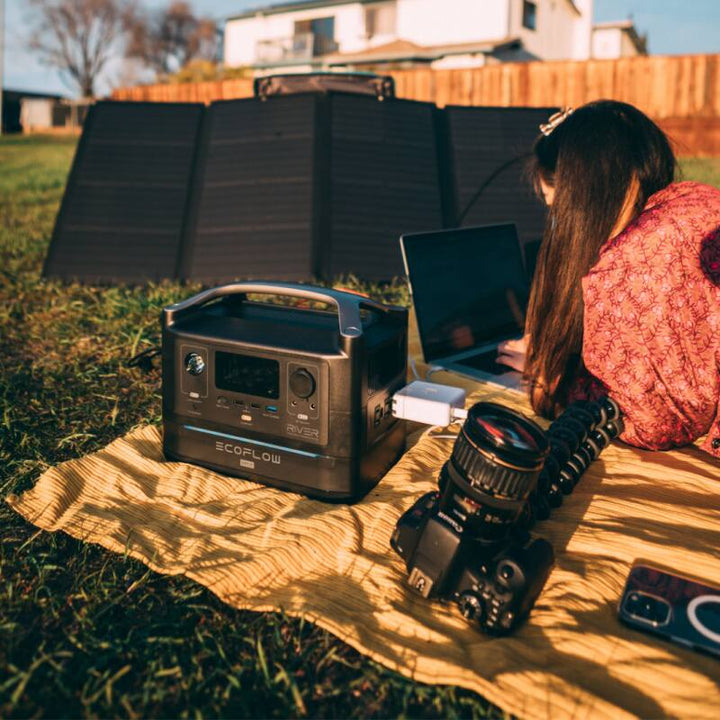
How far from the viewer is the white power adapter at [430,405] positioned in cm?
201

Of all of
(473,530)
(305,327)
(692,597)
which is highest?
(305,327)

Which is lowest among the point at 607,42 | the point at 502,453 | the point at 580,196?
the point at 502,453

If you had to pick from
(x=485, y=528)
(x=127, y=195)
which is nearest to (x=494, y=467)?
(x=485, y=528)

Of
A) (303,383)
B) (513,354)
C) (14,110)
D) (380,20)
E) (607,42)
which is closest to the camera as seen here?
(303,383)

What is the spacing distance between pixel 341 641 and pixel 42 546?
905 mm

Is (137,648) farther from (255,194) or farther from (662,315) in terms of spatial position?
(255,194)

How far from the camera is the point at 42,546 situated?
1852mm

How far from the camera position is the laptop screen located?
9.46 feet

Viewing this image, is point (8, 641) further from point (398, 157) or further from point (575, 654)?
point (398, 157)

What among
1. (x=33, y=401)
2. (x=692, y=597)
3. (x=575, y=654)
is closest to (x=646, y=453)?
(x=692, y=597)

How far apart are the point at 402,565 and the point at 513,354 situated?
1470 mm

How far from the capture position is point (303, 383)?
1847 millimetres

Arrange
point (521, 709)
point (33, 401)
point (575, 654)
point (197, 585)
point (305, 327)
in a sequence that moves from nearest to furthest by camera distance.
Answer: point (521, 709)
point (575, 654)
point (197, 585)
point (305, 327)
point (33, 401)

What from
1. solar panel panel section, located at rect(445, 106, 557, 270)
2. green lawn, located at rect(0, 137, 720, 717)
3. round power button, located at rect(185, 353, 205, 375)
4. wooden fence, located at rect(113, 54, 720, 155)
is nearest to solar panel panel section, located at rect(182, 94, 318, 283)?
solar panel panel section, located at rect(445, 106, 557, 270)
